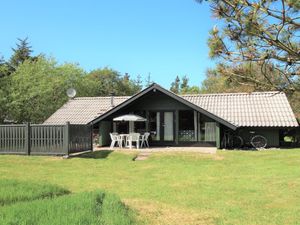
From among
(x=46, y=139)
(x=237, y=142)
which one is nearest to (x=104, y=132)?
(x=46, y=139)

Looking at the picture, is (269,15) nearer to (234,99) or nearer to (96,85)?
(234,99)

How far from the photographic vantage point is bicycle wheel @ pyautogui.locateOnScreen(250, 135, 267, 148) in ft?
71.2

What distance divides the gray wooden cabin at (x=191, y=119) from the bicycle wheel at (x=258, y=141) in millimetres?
568

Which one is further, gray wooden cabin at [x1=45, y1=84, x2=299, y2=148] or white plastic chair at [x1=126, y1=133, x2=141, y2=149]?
gray wooden cabin at [x1=45, y1=84, x2=299, y2=148]

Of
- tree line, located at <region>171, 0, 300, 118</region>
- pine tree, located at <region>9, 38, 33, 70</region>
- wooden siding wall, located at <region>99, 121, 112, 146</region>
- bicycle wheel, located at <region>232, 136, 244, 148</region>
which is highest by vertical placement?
pine tree, located at <region>9, 38, 33, 70</region>

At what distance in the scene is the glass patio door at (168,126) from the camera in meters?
22.7

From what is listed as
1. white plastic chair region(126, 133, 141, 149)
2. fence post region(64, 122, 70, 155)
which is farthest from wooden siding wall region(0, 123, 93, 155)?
white plastic chair region(126, 133, 141, 149)

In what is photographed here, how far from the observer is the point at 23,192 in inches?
334

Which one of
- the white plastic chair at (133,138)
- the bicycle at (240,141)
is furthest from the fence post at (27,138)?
the bicycle at (240,141)

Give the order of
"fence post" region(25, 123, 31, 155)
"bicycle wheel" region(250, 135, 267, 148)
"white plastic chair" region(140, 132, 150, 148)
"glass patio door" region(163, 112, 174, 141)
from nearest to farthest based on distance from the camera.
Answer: "fence post" region(25, 123, 31, 155) < "white plastic chair" region(140, 132, 150, 148) < "bicycle wheel" region(250, 135, 267, 148) < "glass patio door" region(163, 112, 174, 141)

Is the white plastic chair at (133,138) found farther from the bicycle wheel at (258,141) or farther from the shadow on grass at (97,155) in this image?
the bicycle wheel at (258,141)

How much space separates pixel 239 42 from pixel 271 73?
2.23ft

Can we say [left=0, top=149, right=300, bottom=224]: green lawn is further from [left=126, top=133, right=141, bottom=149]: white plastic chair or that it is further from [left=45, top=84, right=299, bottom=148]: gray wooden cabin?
[left=45, top=84, right=299, bottom=148]: gray wooden cabin

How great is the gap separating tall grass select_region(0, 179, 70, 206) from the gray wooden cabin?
1198 centimetres
